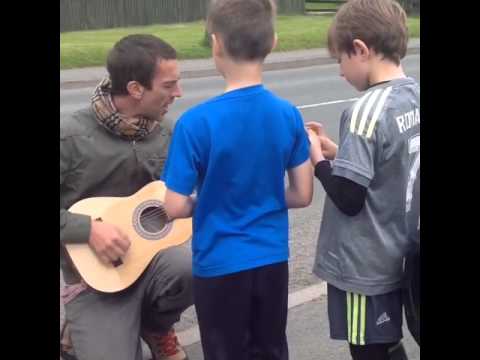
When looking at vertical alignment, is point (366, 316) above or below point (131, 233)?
below

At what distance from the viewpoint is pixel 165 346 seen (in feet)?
12.3

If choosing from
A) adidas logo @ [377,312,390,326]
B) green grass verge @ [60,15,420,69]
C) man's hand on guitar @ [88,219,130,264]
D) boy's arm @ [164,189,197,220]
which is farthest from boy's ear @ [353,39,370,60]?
green grass verge @ [60,15,420,69]

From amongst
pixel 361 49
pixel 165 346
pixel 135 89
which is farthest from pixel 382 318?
pixel 135 89

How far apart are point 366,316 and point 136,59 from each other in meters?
1.36

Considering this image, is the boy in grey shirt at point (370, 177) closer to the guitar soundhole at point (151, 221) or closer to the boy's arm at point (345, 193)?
the boy's arm at point (345, 193)

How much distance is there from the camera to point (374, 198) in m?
2.76

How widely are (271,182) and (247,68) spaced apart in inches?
14.5

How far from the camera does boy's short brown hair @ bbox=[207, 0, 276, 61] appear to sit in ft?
8.59

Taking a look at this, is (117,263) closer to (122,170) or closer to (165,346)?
(122,170)
